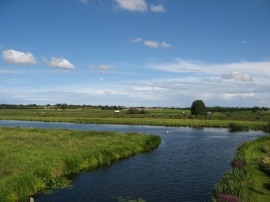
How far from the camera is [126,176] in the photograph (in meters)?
37.0

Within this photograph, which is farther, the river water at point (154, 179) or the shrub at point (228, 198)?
the river water at point (154, 179)

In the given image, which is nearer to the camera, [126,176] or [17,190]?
[17,190]

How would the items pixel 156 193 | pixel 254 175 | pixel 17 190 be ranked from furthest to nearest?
pixel 254 175 → pixel 156 193 → pixel 17 190

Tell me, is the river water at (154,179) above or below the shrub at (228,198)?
below

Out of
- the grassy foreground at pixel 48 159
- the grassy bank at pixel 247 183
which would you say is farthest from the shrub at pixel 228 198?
the grassy foreground at pixel 48 159

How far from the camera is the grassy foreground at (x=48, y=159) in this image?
28312 millimetres

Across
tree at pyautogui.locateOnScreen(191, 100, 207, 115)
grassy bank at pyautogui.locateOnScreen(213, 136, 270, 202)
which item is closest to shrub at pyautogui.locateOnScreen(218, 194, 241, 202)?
grassy bank at pyautogui.locateOnScreen(213, 136, 270, 202)

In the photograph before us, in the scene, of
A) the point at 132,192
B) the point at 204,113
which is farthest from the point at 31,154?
the point at 204,113

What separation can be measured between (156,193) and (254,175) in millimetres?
10147

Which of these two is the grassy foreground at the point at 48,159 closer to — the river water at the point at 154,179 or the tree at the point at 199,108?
the river water at the point at 154,179

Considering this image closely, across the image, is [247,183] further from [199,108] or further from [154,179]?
[199,108]

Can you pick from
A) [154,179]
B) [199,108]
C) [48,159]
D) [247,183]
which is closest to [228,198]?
[247,183]

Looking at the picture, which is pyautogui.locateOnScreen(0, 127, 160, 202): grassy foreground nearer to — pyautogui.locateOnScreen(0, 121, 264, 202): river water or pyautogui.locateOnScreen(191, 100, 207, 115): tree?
pyautogui.locateOnScreen(0, 121, 264, 202): river water

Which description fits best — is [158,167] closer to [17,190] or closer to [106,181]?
[106,181]
